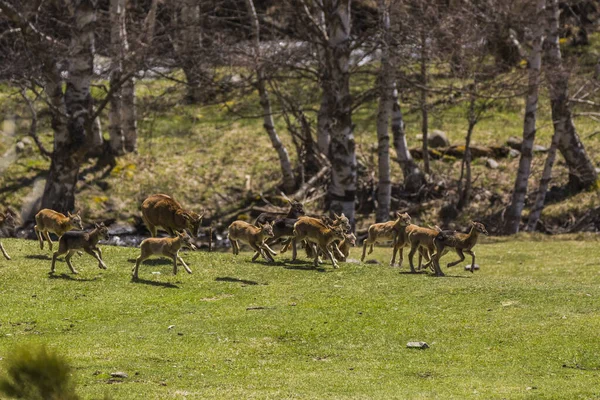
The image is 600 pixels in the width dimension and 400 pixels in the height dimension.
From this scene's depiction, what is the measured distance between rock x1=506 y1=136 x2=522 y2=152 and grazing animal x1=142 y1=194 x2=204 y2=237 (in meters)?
23.7

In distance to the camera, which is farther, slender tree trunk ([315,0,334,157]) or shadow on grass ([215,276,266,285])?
slender tree trunk ([315,0,334,157])

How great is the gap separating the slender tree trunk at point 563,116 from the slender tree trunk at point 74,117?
50.7 feet

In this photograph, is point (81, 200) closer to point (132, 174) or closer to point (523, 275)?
point (132, 174)

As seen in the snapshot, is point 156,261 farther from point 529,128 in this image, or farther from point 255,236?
point 529,128

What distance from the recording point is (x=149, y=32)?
36.1 meters

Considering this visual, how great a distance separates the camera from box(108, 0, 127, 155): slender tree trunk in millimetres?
33750

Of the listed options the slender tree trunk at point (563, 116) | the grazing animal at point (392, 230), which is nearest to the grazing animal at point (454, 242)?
the grazing animal at point (392, 230)

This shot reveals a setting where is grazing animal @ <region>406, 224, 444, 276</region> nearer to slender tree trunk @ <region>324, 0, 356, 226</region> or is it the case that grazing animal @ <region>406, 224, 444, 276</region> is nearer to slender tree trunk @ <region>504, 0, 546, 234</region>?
slender tree trunk @ <region>324, 0, 356, 226</region>

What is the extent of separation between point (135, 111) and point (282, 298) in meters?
26.9

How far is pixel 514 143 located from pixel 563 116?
7092mm

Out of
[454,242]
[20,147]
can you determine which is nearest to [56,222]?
[454,242]

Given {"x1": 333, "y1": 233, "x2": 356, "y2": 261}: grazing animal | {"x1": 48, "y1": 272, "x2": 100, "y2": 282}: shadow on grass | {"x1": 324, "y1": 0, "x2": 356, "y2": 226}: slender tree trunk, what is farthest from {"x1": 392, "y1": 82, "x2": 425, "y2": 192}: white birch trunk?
{"x1": 48, "y1": 272, "x2": 100, "y2": 282}: shadow on grass

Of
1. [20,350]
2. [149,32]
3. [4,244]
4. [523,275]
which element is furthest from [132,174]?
[20,350]

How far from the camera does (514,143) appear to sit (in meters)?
43.5
